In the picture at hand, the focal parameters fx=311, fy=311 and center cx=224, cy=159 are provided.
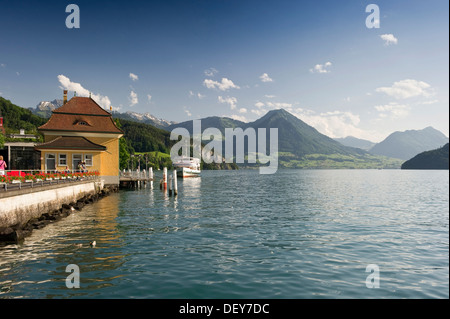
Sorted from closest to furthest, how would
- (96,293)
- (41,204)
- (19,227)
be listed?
1. (96,293)
2. (19,227)
3. (41,204)

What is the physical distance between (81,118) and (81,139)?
464 cm

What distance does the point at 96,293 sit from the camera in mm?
10414

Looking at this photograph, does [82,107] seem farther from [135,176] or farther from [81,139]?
[135,176]

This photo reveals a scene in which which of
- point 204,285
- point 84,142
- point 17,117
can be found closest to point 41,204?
point 204,285

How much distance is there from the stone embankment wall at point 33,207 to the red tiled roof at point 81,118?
52.4 ft

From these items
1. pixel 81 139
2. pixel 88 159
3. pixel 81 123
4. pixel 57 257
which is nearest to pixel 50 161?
pixel 88 159

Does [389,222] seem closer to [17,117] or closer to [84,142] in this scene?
[84,142]

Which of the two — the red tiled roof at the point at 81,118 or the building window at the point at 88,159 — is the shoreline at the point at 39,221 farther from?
the red tiled roof at the point at 81,118

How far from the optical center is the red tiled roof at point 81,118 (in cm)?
4719

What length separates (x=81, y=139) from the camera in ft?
151

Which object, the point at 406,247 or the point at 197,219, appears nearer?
the point at 406,247

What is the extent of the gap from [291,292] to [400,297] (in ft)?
11.9

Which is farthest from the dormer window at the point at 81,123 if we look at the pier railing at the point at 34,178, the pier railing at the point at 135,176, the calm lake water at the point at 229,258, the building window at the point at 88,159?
the calm lake water at the point at 229,258

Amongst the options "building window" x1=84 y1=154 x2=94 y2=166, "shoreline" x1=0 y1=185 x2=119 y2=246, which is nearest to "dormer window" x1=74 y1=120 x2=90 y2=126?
"building window" x1=84 y1=154 x2=94 y2=166
